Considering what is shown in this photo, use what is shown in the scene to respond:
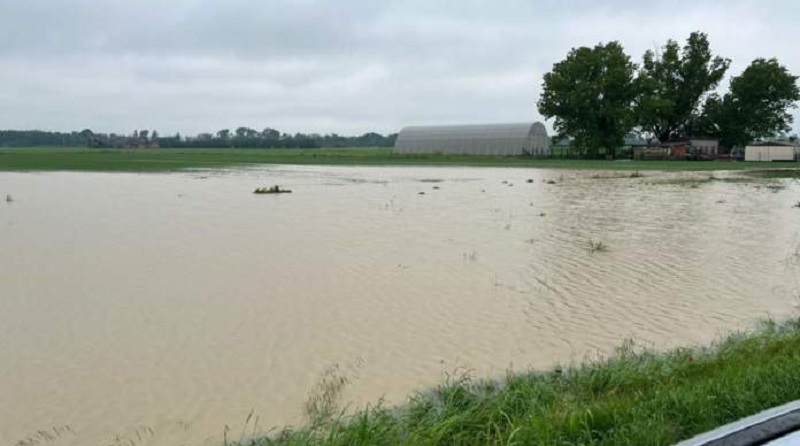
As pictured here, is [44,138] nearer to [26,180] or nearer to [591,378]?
[26,180]

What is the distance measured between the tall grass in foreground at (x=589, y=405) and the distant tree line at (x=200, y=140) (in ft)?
416

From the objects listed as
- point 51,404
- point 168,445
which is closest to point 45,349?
point 51,404

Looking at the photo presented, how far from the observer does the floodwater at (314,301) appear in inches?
186

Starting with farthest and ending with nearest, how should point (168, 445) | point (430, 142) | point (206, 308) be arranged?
point (430, 142)
point (206, 308)
point (168, 445)

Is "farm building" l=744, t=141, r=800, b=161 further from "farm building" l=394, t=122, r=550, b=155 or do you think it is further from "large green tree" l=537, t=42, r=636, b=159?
"farm building" l=394, t=122, r=550, b=155

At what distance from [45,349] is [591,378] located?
14.8 feet

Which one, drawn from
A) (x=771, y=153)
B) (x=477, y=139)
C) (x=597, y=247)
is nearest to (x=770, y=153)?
(x=771, y=153)

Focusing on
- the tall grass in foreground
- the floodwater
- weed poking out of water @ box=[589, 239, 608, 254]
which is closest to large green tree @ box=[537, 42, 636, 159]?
the floodwater

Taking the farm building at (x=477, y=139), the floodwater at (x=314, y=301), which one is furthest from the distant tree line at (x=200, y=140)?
the floodwater at (x=314, y=301)

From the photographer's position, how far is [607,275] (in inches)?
349

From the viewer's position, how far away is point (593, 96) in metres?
53.2

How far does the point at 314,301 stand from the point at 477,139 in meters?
63.4

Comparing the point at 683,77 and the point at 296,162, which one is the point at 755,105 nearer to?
the point at 683,77

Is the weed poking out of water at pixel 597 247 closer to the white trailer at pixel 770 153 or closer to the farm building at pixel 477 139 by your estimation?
the white trailer at pixel 770 153
